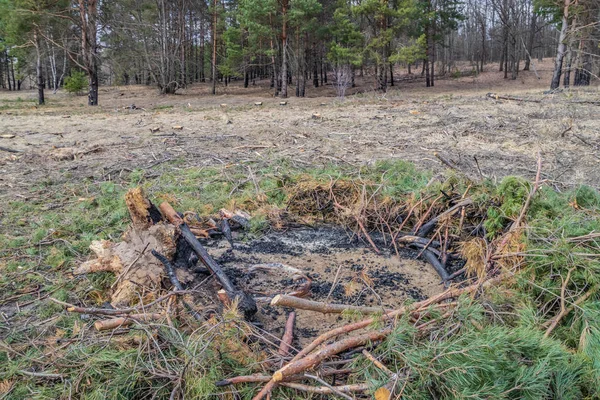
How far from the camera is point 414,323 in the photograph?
7.36 ft

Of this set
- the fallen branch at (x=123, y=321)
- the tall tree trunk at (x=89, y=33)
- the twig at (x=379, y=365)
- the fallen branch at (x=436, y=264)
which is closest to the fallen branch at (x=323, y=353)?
the twig at (x=379, y=365)

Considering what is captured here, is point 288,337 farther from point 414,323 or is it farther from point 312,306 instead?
point 414,323

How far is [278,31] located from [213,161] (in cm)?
1760

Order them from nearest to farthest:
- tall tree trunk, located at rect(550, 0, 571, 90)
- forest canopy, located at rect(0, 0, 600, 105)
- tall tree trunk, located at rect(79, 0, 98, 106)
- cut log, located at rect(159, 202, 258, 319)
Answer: cut log, located at rect(159, 202, 258, 319) → tall tree trunk, located at rect(550, 0, 571, 90) → tall tree trunk, located at rect(79, 0, 98, 106) → forest canopy, located at rect(0, 0, 600, 105)

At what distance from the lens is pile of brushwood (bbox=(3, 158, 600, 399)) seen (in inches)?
73.3

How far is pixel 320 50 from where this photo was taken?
30.4 m

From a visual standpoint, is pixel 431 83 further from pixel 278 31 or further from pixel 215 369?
pixel 215 369

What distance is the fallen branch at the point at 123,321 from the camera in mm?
2375

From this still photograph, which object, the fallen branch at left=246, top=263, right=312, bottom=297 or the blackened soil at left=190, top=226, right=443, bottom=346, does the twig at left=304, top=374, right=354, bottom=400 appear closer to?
the blackened soil at left=190, top=226, right=443, bottom=346

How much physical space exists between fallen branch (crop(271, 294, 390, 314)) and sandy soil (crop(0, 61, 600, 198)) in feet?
14.1

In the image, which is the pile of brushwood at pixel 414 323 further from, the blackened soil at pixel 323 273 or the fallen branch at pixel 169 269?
the blackened soil at pixel 323 273

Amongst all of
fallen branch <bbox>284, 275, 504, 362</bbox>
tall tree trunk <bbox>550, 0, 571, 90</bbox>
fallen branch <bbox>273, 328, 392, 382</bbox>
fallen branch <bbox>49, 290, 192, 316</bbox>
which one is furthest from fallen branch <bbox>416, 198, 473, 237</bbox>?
tall tree trunk <bbox>550, 0, 571, 90</bbox>

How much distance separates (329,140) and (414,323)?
253 inches

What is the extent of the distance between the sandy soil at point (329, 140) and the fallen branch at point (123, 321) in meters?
4.21
